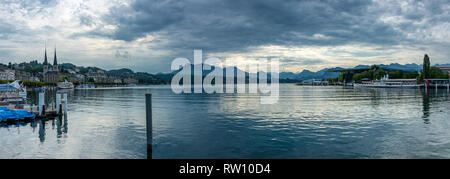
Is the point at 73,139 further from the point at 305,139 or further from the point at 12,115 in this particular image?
the point at 305,139

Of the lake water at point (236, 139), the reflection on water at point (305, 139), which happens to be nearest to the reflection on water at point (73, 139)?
the lake water at point (236, 139)

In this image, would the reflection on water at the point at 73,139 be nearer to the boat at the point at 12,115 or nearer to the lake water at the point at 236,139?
the lake water at the point at 236,139

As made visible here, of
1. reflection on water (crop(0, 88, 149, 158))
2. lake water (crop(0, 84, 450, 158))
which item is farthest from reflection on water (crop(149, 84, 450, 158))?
reflection on water (crop(0, 88, 149, 158))

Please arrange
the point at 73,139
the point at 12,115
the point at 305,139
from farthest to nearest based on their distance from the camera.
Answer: the point at 12,115, the point at 73,139, the point at 305,139

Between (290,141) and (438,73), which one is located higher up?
(438,73)

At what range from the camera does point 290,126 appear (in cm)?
2995

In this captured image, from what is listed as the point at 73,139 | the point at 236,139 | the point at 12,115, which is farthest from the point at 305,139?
the point at 12,115

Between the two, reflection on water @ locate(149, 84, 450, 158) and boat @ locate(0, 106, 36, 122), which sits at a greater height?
boat @ locate(0, 106, 36, 122)

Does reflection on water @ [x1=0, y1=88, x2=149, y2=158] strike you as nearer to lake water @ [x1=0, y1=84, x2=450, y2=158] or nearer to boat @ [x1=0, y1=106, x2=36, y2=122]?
lake water @ [x1=0, y1=84, x2=450, y2=158]

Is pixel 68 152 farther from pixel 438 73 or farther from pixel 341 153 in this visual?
pixel 438 73
